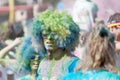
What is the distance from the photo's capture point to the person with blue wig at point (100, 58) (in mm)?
1922

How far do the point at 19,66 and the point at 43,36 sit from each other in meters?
0.35

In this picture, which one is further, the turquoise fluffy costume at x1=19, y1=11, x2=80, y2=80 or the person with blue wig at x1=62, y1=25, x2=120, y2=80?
the turquoise fluffy costume at x1=19, y1=11, x2=80, y2=80

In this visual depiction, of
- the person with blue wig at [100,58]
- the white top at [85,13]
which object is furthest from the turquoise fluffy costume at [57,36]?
the white top at [85,13]

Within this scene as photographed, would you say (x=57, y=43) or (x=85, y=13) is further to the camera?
(x=85, y=13)

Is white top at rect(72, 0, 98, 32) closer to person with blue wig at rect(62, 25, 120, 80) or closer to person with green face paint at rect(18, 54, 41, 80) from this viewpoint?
person with green face paint at rect(18, 54, 41, 80)

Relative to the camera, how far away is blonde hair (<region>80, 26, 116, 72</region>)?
1.93 metres

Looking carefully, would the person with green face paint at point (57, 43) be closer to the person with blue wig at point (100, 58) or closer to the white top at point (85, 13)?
the person with blue wig at point (100, 58)

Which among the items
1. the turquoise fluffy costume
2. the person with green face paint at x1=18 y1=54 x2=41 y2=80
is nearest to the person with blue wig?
the turquoise fluffy costume

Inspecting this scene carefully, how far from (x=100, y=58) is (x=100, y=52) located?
0.03 meters

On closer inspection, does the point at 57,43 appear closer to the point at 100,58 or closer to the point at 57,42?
the point at 57,42

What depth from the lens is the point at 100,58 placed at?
1927 mm

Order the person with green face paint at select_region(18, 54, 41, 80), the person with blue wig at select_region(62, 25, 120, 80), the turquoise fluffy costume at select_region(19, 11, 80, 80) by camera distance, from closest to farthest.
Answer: the person with blue wig at select_region(62, 25, 120, 80)
the turquoise fluffy costume at select_region(19, 11, 80, 80)
the person with green face paint at select_region(18, 54, 41, 80)

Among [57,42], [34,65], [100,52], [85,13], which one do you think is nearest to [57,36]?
[57,42]

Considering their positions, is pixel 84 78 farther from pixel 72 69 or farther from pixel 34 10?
pixel 34 10
